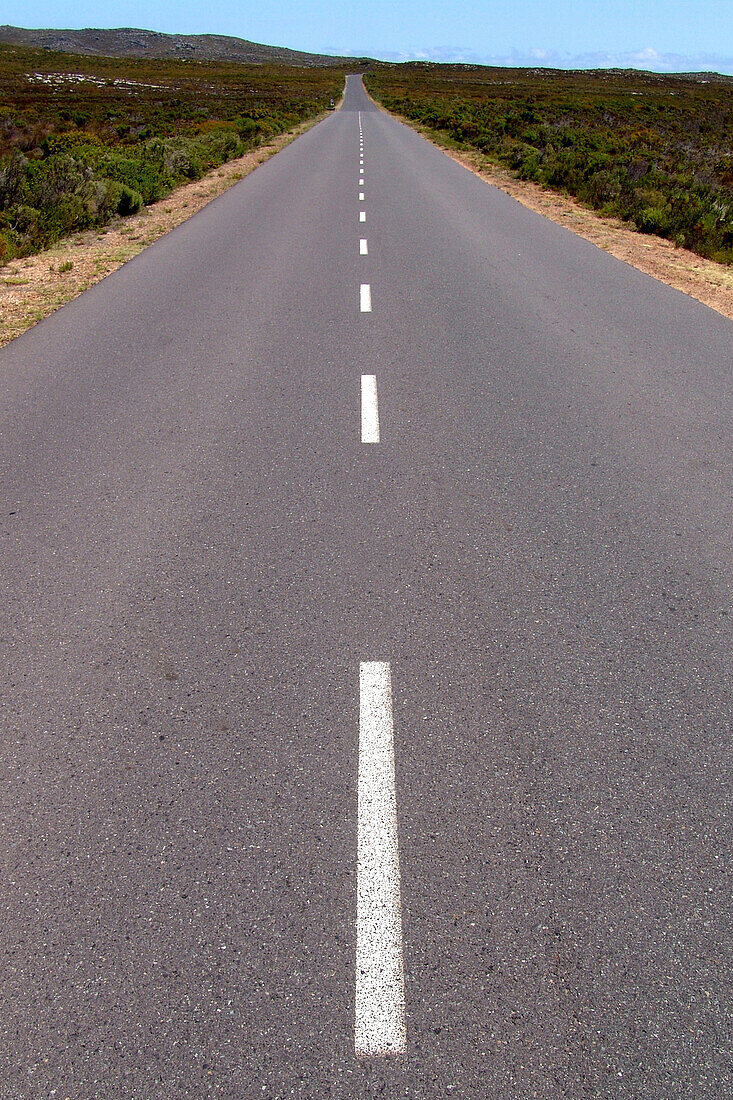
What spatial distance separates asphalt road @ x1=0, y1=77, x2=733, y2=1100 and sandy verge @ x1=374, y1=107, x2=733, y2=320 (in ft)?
16.4

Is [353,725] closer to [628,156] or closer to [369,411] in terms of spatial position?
[369,411]

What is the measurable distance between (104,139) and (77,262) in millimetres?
26227

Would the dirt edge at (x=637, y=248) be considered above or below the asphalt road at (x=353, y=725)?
above

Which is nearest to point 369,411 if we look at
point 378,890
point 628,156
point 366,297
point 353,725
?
point 353,725

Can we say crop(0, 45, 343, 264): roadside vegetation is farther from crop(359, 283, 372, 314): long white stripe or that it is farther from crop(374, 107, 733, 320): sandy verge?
crop(374, 107, 733, 320): sandy verge

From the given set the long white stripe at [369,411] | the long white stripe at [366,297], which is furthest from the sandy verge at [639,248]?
the long white stripe at [369,411]

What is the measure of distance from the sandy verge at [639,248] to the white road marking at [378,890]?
9.09 m

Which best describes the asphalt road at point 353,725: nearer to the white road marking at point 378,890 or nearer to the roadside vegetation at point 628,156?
the white road marking at point 378,890

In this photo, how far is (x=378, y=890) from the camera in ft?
8.23

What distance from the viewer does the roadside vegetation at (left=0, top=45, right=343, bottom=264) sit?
14.3m

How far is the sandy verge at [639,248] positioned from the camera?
1126 centimetres

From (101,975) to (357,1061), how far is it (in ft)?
2.78

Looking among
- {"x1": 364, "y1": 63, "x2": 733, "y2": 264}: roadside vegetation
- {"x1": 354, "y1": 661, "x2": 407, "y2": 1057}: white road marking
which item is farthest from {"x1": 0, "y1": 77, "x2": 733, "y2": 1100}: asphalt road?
{"x1": 364, "y1": 63, "x2": 733, "y2": 264}: roadside vegetation

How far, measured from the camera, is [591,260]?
491 inches
